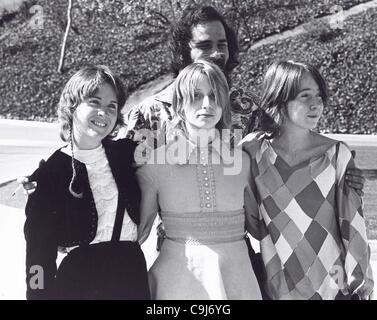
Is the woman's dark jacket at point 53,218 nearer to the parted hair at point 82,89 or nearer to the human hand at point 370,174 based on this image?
the parted hair at point 82,89

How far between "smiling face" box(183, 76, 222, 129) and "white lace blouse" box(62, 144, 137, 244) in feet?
1.41

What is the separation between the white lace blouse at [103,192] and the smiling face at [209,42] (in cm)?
81

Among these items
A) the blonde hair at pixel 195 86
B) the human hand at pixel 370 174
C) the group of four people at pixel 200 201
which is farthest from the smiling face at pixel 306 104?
the human hand at pixel 370 174

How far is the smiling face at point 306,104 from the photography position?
9.44ft

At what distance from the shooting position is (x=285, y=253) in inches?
111

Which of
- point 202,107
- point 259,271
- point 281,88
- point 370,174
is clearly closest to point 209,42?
point 281,88

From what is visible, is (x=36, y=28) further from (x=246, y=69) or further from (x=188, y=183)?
(x=188, y=183)

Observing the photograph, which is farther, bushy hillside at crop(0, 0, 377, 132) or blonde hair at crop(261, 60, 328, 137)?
bushy hillside at crop(0, 0, 377, 132)

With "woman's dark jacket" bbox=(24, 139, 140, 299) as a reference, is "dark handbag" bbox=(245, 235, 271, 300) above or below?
below

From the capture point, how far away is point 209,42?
125 inches

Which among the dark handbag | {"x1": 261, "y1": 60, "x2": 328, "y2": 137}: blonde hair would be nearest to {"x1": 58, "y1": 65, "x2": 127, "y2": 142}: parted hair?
{"x1": 261, "y1": 60, "x2": 328, "y2": 137}: blonde hair

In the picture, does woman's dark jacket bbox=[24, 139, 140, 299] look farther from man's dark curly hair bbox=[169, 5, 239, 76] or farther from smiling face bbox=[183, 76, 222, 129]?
man's dark curly hair bbox=[169, 5, 239, 76]

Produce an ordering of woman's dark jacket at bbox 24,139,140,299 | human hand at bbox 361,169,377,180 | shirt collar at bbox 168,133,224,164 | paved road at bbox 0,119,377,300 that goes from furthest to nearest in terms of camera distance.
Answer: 1. human hand at bbox 361,169,377,180
2. paved road at bbox 0,119,377,300
3. shirt collar at bbox 168,133,224,164
4. woman's dark jacket at bbox 24,139,140,299

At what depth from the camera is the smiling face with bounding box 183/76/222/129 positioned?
2691 millimetres
